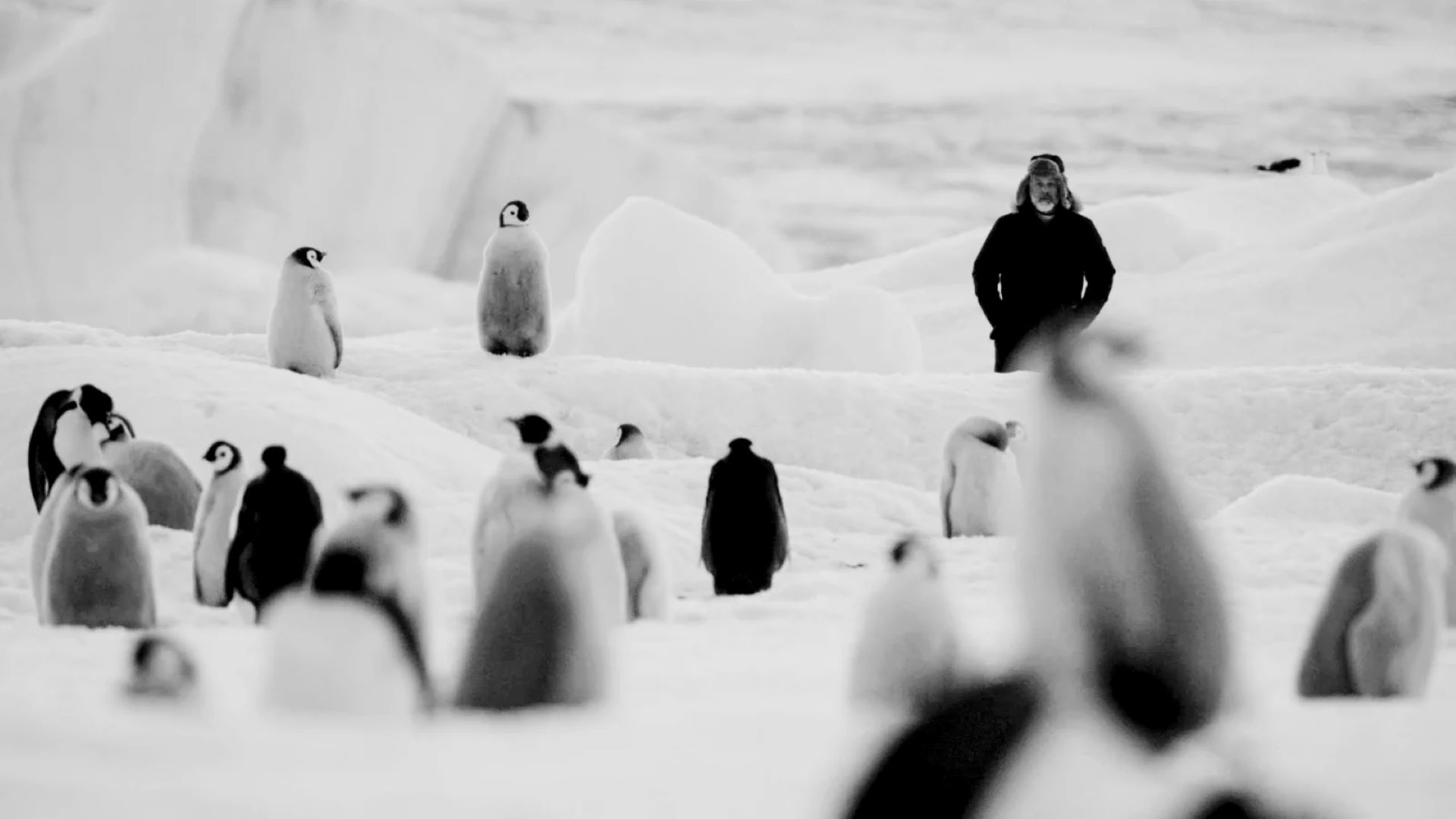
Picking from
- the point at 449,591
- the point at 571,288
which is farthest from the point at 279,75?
the point at 449,591

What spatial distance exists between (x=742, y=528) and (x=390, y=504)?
2.55 m

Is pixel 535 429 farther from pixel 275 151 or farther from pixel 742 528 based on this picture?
pixel 275 151

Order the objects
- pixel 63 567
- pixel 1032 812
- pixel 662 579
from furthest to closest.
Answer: pixel 662 579
pixel 63 567
pixel 1032 812

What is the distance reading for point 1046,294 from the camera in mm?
8023

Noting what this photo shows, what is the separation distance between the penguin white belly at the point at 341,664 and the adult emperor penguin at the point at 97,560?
169 cm

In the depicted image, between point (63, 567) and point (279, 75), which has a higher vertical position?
point (279, 75)

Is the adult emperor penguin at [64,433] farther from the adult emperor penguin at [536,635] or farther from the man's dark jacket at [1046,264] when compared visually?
the man's dark jacket at [1046,264]

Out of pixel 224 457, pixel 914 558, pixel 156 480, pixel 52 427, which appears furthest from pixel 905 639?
pixel 52 427

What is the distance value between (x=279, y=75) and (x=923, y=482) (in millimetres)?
17079

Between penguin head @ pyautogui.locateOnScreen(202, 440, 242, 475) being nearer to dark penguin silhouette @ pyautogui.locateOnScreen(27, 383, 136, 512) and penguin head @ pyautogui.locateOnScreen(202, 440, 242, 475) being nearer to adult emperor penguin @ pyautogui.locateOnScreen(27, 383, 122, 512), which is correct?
adult emperor penguin @ pyautogui.locateOnScreen(27, 383, 122, 512)

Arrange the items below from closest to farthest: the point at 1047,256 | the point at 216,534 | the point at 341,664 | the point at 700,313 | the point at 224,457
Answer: the point at 341,664 → the point at 216,534 → the point at 224,457 → the point at 1047,256 → the point at 700,313

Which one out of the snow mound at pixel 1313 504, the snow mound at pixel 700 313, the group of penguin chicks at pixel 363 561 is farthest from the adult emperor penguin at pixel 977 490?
the snow mound at pixel 700 313

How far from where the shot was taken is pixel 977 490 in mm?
6156

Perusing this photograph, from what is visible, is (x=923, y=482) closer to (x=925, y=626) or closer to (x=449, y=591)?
(x=449, y=591)
